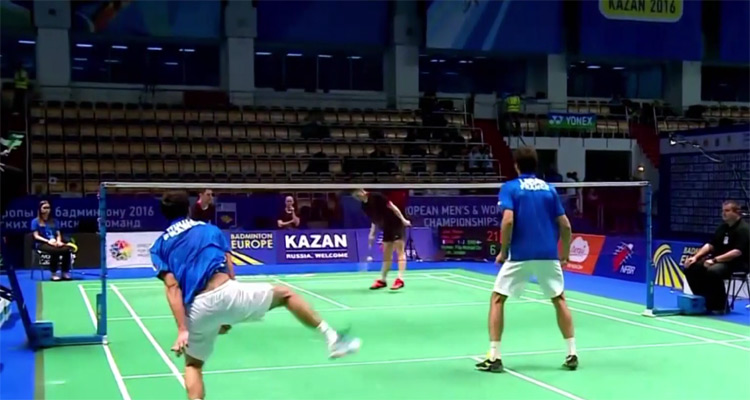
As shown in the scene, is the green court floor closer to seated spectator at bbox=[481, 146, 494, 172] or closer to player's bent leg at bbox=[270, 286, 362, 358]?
player's bent leg at bbox=[270, 286, 362, 358]

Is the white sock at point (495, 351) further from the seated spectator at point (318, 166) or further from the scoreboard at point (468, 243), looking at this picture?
the seated spectator at point (318, 166)

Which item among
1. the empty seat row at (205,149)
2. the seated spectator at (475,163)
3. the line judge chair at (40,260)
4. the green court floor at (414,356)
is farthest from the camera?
the seated spectator at (475,163)

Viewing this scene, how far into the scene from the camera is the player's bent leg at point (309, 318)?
5496 millimetres

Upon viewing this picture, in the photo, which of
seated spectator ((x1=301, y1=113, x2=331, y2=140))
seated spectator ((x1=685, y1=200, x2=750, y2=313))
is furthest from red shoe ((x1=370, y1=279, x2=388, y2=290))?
seated spectator ((x1=301, y1=113, x2=331, y2=140))

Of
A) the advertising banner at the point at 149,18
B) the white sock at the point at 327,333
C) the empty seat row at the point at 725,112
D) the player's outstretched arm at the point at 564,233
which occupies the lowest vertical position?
the white sock at the point at 327,333

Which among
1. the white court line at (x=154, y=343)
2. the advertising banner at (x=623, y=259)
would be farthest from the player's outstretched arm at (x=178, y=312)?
the advertising banner at (x=623, y=259)

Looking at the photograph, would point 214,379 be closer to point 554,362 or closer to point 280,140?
point 554,362

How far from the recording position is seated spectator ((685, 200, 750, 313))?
1122 cm

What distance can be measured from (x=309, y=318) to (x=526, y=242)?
2.74 m

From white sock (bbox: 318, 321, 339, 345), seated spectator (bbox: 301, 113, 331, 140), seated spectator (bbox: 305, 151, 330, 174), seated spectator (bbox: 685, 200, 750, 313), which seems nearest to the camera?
white sock (bbox: 318, 321, 339, 345)

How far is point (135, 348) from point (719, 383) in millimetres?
5934

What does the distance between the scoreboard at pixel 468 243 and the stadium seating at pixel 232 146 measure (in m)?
2.97

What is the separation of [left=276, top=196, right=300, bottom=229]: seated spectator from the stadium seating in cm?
290

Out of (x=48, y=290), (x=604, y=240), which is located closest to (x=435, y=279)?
(x=604, y=240)
